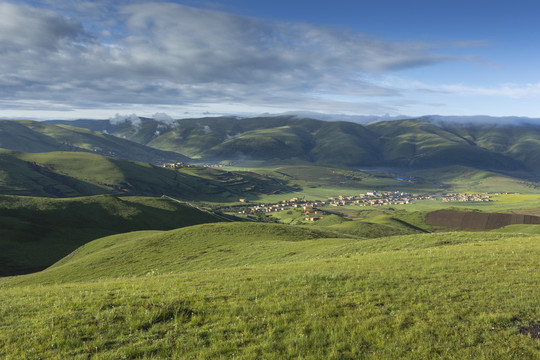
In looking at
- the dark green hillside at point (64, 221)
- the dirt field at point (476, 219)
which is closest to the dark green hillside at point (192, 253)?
the dark green hillside at point (64, 221)

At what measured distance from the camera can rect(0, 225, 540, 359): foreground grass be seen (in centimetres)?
1112

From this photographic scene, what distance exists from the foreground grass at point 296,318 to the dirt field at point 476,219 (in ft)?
497

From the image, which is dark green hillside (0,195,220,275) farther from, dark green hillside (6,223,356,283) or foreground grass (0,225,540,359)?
foreground grass (0,225,540,359)

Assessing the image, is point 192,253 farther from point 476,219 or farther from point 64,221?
point 476,219

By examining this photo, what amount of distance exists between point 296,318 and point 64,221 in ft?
374

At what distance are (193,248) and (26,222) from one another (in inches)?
2732

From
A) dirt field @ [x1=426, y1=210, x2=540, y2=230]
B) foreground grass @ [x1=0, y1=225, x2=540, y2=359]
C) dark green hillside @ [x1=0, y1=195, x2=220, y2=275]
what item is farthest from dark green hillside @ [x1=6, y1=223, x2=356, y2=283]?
dirt field @ [x1=426, y1=210, x2=540, y2=230]

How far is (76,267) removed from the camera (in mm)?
50500

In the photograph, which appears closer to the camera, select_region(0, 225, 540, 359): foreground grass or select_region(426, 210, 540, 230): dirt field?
select_region(0, 225, 540, 359): foreground grass

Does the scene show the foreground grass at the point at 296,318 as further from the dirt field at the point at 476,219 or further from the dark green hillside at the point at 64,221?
the dirt field at the point at 476,219

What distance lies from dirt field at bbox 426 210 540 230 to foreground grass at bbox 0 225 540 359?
497 feet

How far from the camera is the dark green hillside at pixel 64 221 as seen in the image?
242 feet

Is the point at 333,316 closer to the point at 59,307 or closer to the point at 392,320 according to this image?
the point at 392,320

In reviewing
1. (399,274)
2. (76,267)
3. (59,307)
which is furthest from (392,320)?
(76,267)
